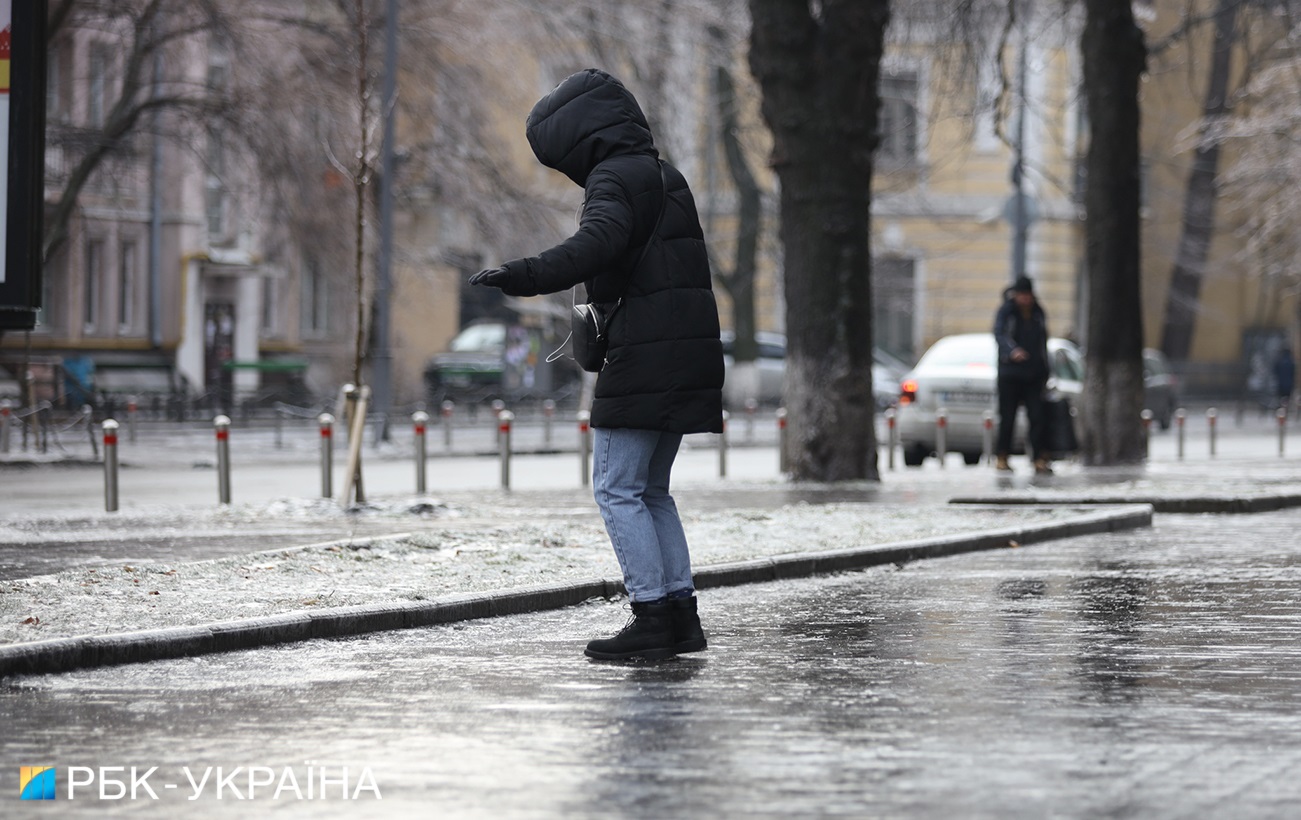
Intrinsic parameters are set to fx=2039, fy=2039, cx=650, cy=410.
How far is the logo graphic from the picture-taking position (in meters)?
5.25

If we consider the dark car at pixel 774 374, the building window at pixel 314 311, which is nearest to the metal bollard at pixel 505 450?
the dark car at pixel 774 374

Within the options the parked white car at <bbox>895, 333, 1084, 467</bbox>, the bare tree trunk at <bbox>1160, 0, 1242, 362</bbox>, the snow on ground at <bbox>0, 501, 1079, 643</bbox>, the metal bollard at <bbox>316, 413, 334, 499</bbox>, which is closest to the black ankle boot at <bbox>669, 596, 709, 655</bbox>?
the snow on ground at <bbox>0, 501, 1079, 643</bbox>

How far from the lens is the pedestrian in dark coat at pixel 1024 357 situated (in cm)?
2005

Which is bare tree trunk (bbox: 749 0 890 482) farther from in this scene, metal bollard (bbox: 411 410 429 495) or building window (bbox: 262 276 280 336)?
building window (bbox: 262 276 280 336)

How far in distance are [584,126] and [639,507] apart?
1.43 meters

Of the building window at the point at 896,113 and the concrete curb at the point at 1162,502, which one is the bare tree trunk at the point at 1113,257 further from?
the building window at the point at 896,113

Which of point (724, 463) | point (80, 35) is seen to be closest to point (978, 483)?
point (724, 463)

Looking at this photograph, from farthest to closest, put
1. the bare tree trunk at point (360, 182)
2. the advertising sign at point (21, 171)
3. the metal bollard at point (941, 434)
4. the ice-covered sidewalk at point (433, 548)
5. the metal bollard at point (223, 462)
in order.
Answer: the metal bollard at point (941, 434), the metal bollard at point (223, 462), the bare tree trunk at point (360, 182), the advertising sign at point (21, 171), the ice-covered sidewalk at point (433, 548)

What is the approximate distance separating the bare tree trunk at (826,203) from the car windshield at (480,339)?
86.4 ft

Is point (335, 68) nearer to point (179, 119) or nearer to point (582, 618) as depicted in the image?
point (179, 119)

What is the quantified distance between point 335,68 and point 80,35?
786 centimetres

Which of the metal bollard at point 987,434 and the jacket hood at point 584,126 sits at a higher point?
the jacket hood at point 584,126

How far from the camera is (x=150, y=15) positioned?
25.7 metres

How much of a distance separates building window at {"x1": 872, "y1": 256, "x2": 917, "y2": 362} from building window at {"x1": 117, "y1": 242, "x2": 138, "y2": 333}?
1734 cm
